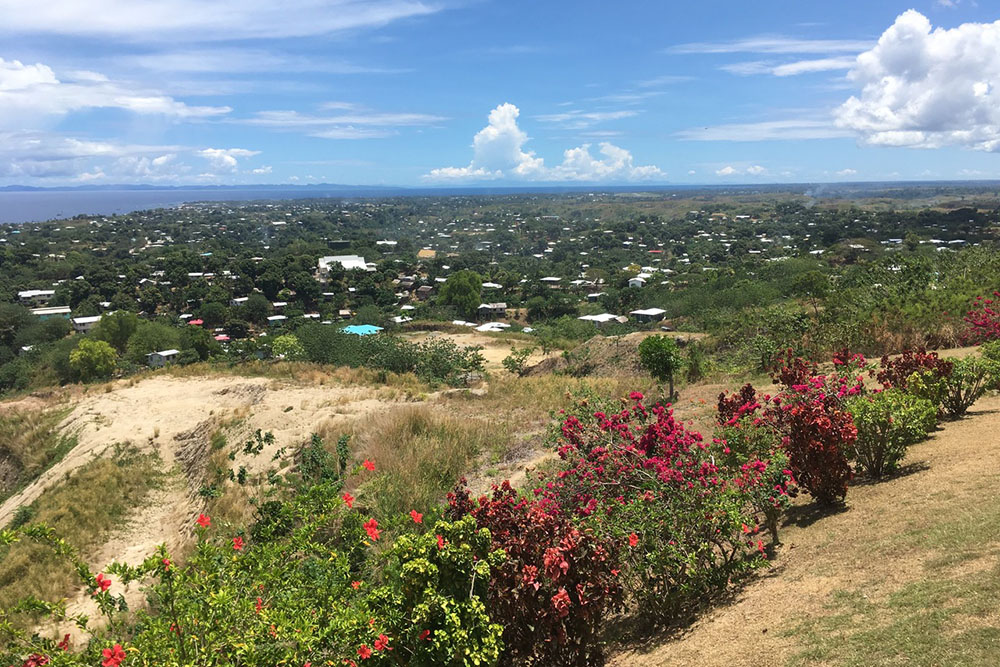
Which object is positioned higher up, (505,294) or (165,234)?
(165,234)

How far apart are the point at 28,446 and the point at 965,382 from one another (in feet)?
60.8

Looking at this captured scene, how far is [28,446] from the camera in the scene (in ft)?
45.4

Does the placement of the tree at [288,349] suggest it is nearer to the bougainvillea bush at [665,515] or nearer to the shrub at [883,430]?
the bougainvillea bush at [665,515]

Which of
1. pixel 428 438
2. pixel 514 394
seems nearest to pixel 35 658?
pixel 428 438

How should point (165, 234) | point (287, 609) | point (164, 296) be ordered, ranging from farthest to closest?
point (165, 234), point (164, 296), point (287, 609)

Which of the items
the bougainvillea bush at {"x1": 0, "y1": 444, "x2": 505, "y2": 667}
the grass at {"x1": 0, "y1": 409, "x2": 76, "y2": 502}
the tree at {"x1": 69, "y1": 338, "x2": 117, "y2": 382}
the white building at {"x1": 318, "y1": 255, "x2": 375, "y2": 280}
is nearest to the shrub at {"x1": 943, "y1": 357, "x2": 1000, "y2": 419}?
the bougainvillea bush at {"x1": 0, "y1": 444, "x2": 505, "y2": 667}

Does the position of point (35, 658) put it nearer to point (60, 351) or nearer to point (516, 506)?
point (516, 506)

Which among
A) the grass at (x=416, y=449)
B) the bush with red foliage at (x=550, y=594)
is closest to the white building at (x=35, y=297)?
the grass at (x=416, y=449)

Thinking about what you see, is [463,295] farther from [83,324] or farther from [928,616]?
[928,616]

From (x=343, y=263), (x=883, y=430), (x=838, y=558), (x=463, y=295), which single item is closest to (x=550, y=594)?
(x=838, y=558)

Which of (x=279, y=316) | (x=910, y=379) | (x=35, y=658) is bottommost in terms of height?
(x=279, y=316)

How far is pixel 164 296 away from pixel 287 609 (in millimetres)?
61132

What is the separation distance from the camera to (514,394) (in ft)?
44.2

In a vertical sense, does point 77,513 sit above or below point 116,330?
above
